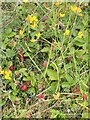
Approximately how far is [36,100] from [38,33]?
46cm

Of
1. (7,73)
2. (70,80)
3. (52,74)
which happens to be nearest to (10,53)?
(7,73)

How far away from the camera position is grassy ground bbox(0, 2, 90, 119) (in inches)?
76.2

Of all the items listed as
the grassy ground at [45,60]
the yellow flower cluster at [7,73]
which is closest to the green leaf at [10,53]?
the grassy ground at [45,60]

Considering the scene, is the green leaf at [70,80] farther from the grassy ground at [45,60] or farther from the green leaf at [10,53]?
the green leaf at [10,53]

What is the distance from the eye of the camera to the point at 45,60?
214 centimetres

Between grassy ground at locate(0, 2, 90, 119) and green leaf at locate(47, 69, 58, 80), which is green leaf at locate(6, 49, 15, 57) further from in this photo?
green leaf at locate(47, 69, 58, 80)

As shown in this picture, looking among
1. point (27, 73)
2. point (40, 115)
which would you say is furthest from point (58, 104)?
point (27, 73)

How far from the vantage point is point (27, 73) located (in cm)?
206

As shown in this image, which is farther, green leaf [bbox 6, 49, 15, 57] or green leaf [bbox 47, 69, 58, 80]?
green leaf [bbox 6, 49, 15, 57]

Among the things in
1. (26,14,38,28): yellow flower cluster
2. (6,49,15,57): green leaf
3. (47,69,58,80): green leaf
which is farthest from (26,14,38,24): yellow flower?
(47,69,58,80): green leaf

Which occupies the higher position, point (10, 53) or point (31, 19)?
point (31, 19)

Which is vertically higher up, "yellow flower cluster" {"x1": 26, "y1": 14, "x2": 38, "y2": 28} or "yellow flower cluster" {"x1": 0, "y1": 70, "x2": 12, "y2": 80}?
"yellow flower cluster" {"x1": 26, "y1": 14, "x2": 38, "y2": 28}

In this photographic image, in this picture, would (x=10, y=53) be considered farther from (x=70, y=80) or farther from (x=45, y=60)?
(x=70, y=80)

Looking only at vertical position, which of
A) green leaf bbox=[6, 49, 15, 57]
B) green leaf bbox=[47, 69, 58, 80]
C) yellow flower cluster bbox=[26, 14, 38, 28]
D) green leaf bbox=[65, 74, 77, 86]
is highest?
yellow flower cluster bbox=[26, 14, 38, 28]
